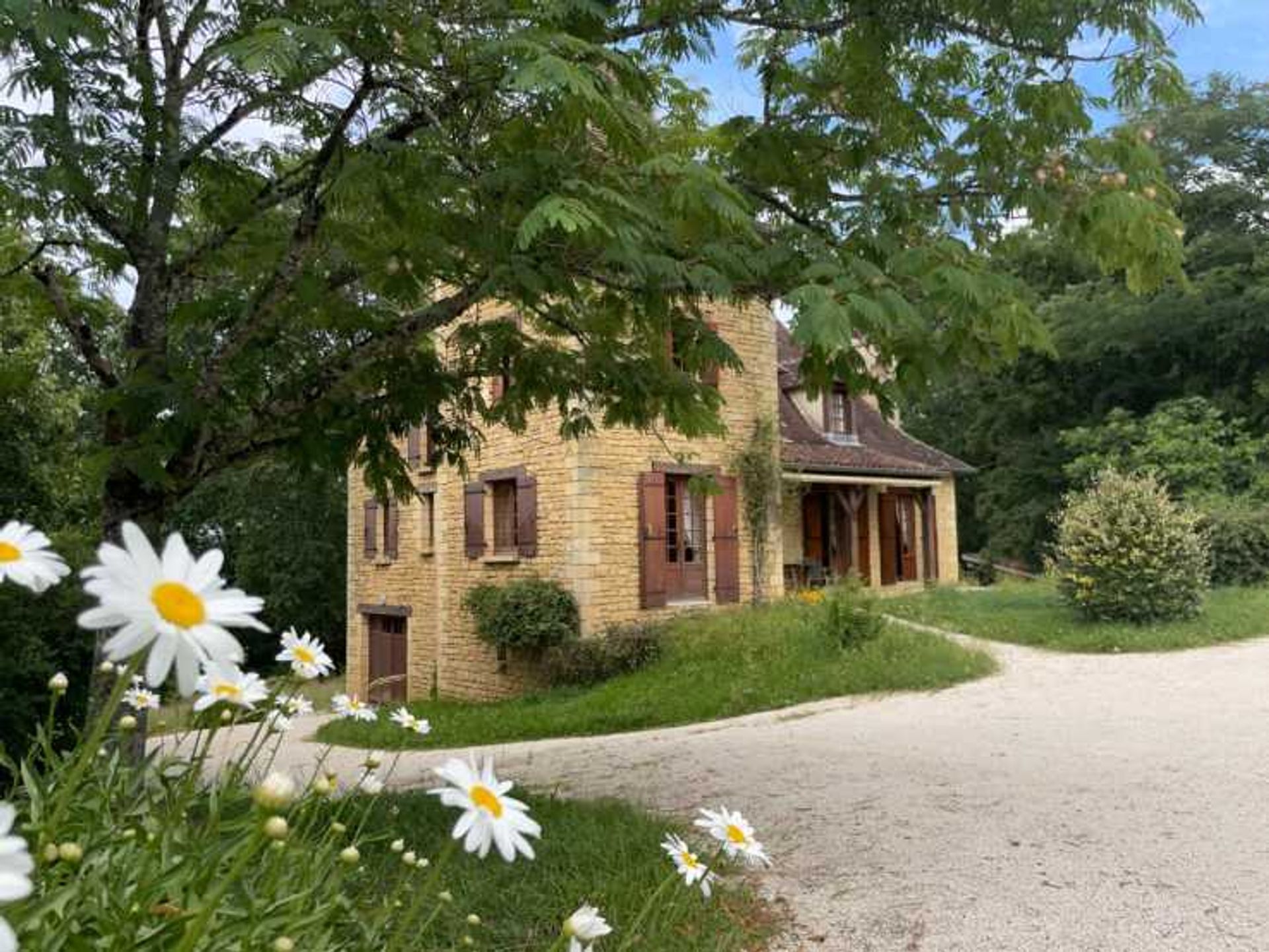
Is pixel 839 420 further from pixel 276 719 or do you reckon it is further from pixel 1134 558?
pixel 276 719

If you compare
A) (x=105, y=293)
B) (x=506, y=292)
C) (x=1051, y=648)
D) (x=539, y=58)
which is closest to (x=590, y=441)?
(x=1051, y=648)

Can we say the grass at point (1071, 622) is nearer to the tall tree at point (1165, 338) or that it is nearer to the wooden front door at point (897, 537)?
the wooden front door at point (897, 537)

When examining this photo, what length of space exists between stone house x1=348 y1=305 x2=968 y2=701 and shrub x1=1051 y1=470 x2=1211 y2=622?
3575 mm

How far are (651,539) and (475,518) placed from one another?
3081mm

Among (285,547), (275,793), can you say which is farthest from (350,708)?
(285,547)

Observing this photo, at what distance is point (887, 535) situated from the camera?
66.1ft

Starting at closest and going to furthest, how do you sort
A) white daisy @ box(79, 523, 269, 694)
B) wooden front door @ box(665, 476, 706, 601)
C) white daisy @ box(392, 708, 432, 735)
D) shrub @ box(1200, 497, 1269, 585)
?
white daisy @ box(79, 523, 269, 694), white daisy @ box(392, 708, 432, 735), wooden front door @ box(665, 476, 706, 601), shrub @ box(1200, 497, 1269, 585)

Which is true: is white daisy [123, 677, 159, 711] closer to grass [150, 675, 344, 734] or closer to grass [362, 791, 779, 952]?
grass [150, 675, 344, 734]

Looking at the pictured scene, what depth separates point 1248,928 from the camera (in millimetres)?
3350

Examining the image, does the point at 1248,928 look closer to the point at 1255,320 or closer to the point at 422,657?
the point at 422,657

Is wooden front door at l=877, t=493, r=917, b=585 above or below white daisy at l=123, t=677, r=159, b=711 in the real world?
above

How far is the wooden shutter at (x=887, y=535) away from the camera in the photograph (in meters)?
20.1


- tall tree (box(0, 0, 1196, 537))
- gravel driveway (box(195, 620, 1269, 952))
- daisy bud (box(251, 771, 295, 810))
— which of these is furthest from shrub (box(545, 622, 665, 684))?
daisy bud (box(251, 771, 295, 810))

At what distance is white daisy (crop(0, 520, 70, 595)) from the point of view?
1.16 metres
